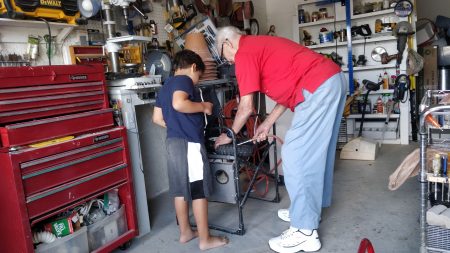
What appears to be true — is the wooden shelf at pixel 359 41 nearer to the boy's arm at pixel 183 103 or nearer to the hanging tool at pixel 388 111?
the hanging tool at pixel 388 111

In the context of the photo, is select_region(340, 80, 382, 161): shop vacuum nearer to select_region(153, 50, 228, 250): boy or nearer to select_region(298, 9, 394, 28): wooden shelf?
select_region(298, 9, 394, 28): wooden shelf

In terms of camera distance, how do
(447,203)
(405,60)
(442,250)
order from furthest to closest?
(405,60) → (447,203) → (442,250)

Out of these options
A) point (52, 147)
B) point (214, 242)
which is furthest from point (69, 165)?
point (214, 242)

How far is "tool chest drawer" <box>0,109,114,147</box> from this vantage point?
5.43 feet

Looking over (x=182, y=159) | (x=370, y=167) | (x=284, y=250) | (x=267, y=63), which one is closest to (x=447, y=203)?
(x=284, y=250)

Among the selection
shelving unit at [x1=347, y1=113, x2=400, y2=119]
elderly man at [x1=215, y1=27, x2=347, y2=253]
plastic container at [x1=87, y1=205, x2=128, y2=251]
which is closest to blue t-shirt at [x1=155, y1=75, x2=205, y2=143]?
elderly man at [x1=215, y1=27, x2=347, y2=253]

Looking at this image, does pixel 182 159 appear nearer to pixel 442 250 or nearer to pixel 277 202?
pixel 277 202

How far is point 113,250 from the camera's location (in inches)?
90.4

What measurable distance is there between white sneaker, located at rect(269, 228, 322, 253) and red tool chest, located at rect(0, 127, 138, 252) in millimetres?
975

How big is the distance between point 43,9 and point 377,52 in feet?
13.7

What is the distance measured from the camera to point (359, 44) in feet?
16.2

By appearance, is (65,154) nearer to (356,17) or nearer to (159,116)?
(159,116)

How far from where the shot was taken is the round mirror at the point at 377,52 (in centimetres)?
480

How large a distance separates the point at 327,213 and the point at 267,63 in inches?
50.6
